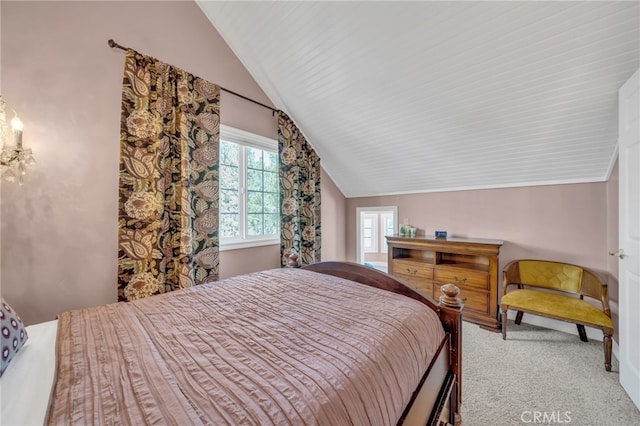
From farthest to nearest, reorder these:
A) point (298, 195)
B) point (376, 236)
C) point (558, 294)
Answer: point (376, 236) < point (298, 195) < point (558, 294)

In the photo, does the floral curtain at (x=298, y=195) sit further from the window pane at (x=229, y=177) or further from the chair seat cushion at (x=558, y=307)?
the chair seat cushion at (x=558, y=307)

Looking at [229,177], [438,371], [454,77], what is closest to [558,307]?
[438,371]

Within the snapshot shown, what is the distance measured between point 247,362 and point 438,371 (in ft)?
3.01

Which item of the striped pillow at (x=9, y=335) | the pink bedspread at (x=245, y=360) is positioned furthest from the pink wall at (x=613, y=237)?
the striped pillow at (x=9, y=335)

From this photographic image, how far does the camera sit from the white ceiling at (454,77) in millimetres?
1596

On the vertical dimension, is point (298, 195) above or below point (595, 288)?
above

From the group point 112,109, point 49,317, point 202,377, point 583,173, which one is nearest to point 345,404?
point 202,377

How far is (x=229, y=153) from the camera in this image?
2.78m

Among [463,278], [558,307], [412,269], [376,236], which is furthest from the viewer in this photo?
[376,236]

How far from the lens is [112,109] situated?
2.00 m

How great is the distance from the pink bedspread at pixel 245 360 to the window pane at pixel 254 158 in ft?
6.16

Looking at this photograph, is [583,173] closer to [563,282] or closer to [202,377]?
[563,282]

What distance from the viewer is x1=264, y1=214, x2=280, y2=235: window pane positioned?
312cm

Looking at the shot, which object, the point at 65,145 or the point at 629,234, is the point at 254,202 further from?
the point at 629,234
